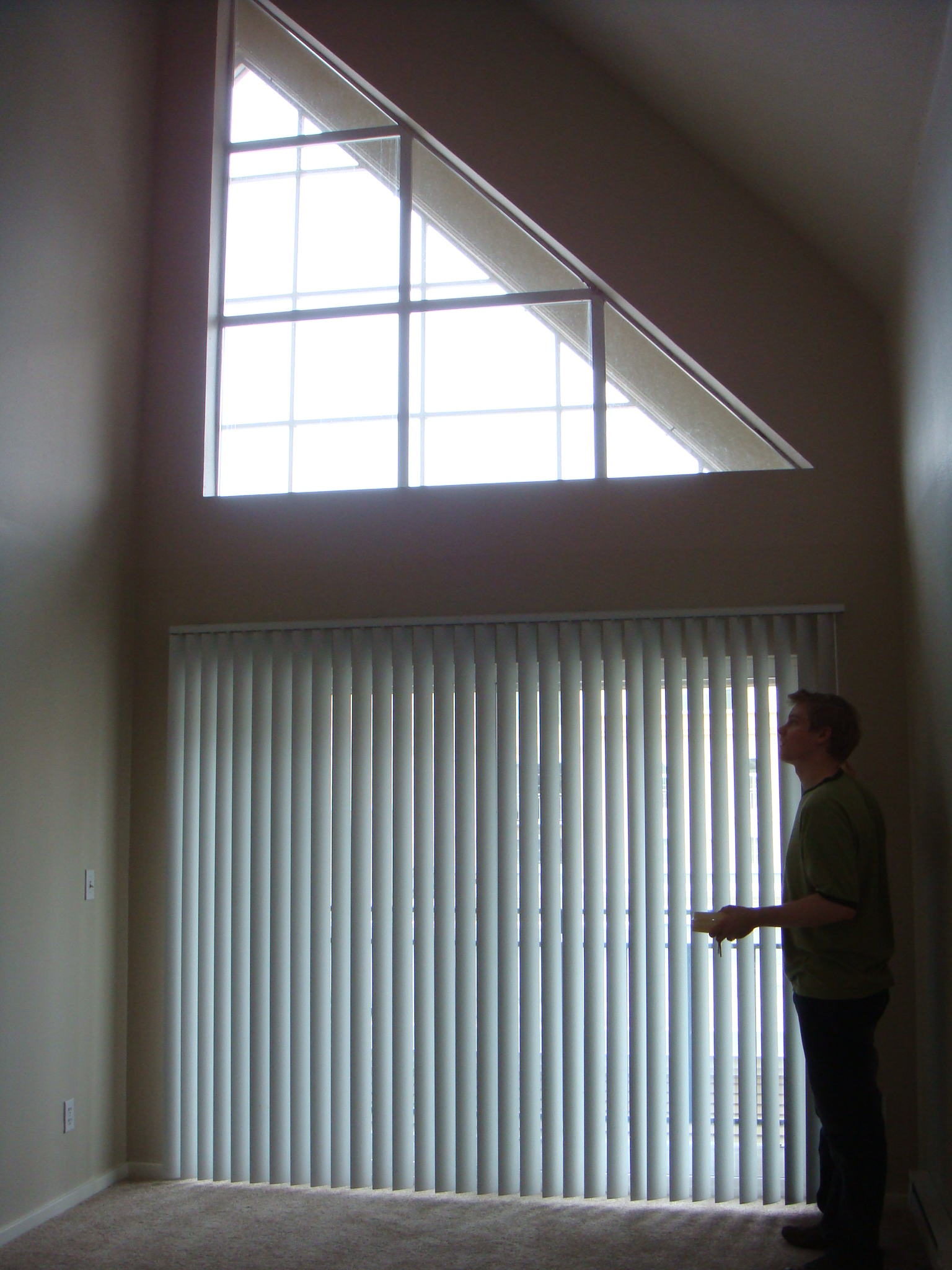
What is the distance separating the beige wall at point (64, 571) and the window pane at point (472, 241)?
1125mm

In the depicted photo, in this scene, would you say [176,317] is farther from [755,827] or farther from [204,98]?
[755,827]

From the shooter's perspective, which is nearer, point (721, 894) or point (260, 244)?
point (721, 894)

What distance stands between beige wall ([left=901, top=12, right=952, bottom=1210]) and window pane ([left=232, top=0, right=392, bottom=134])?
226 cm

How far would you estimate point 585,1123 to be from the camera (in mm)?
3428

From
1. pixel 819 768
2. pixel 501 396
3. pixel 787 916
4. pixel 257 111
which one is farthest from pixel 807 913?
pixel 257 111

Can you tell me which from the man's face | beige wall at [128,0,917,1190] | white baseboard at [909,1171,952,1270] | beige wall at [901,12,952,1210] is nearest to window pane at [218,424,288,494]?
beige wall at [128,0,917,1190]

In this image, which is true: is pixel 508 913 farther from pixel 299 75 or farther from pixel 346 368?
pixel 299 75

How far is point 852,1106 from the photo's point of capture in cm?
268

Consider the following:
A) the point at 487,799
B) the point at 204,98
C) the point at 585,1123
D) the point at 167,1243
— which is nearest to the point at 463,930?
the point at 487,799

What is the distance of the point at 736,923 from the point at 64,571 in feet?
7.97

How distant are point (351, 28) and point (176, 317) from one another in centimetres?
132

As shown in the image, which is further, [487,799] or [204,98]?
[204,98]

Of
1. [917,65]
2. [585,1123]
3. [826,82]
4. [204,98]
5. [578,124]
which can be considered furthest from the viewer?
[204,98]

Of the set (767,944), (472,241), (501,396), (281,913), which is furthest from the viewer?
(472,241)
